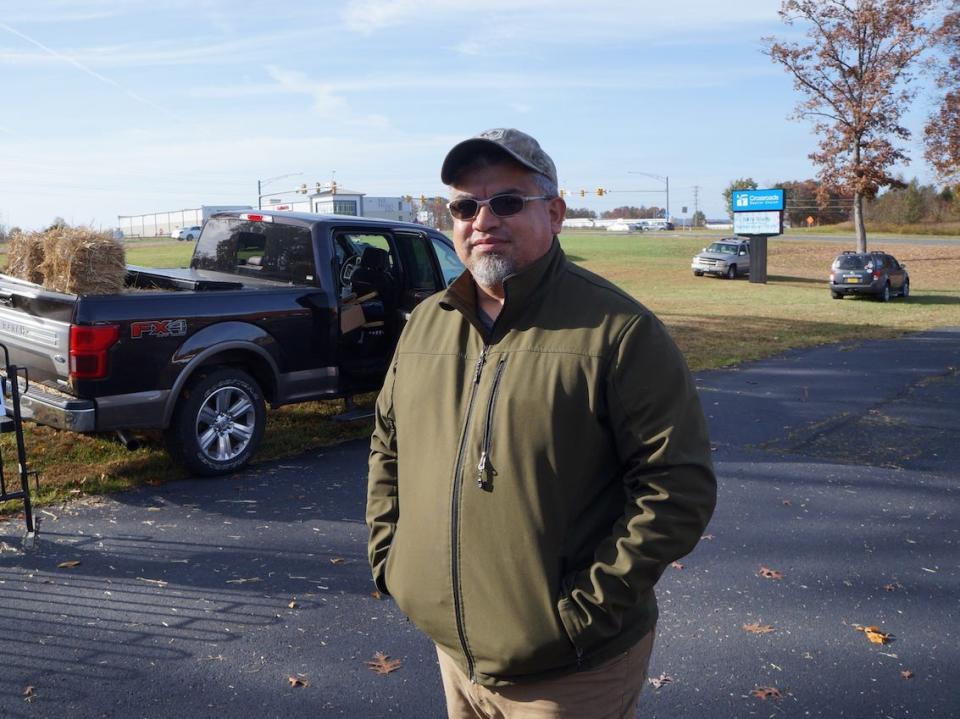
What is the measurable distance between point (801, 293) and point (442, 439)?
30.8 metres

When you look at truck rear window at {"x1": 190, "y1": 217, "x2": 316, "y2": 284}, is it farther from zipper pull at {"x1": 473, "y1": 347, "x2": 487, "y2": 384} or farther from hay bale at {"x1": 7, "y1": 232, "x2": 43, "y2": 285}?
zipper pull at {"x1": 473, "y1": 347, "x2": 487, "y2": 384}

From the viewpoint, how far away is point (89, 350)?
6.51 meters

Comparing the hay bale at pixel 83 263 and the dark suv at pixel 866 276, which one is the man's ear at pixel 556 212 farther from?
the dark suv at pixel 866 276

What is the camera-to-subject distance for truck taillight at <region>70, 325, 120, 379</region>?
6484 millimetres

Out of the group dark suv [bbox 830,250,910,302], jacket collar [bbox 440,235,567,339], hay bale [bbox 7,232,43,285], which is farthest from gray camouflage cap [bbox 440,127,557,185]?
dark suv [bbox 830,250,910,302]

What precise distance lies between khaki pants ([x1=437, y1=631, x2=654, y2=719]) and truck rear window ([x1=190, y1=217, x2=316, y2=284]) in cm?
634

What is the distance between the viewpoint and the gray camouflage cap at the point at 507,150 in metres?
2.29

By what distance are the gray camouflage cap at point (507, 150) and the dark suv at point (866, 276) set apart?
27836mm

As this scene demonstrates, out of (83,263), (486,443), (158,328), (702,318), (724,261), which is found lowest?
(702,318)

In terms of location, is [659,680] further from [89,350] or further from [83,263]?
[83,263]

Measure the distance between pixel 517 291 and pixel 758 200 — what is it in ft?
120

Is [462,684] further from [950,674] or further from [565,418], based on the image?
[950,674]

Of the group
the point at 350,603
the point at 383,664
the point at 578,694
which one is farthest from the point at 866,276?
the point at 578,694

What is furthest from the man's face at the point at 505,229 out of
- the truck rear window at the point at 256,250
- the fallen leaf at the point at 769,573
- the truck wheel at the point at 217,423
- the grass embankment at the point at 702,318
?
the truck rear window at the point at 256,250
